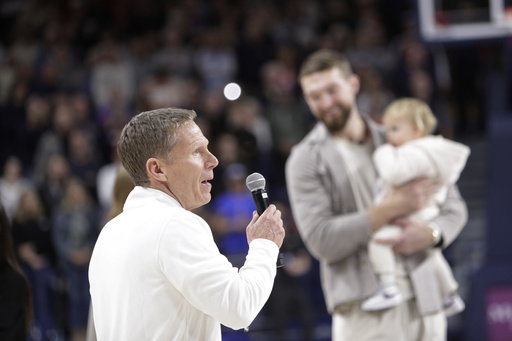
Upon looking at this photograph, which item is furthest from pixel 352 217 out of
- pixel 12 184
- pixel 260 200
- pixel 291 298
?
pixel 12 184

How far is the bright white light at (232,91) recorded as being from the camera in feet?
35.6

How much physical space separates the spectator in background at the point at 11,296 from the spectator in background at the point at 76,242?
207 inches

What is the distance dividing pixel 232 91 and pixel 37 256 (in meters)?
3.63

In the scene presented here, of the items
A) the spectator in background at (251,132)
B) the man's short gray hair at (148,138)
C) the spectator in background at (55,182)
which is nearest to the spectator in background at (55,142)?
the spectator in background at (55,182)

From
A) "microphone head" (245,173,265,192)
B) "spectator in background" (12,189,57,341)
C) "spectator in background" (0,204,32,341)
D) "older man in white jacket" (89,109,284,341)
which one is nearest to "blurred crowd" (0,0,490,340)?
"spectator in background" (12,189,57,341)

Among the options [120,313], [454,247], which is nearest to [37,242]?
[454,247]

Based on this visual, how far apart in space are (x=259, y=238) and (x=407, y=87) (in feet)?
27.2

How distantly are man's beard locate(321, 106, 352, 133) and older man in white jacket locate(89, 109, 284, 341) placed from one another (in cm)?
148

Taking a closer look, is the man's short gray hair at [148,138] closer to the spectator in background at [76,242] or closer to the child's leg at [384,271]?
the child's leg at [384,271]

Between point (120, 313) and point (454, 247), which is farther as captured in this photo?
point (454, 247)

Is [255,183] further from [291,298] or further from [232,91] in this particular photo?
[232,91]

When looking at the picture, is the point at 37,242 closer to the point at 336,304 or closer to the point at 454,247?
the point at 454,247

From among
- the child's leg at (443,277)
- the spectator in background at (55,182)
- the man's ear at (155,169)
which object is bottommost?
the spectator in background at (55,182)

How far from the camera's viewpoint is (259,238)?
112 inches
